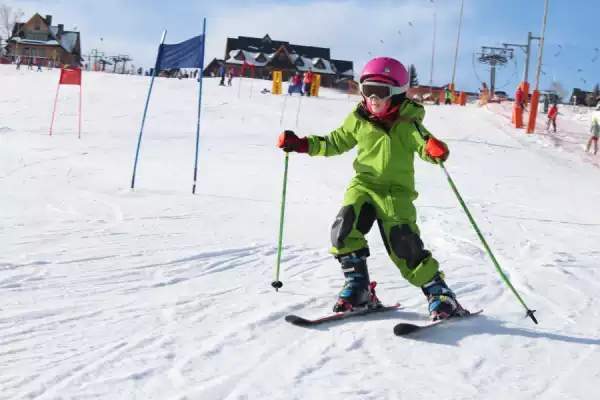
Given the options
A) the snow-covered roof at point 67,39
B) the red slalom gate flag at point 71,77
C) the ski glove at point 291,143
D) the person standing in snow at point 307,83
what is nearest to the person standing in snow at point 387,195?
the ski glove at point 291,143

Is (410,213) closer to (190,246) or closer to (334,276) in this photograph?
(334,276)

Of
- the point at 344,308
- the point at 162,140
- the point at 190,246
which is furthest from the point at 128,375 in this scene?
the point at 162,140

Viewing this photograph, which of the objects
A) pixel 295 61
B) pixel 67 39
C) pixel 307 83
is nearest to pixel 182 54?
pixel 307 83

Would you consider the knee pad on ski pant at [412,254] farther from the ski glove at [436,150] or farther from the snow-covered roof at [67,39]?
the snow-covered roof at [67,39]

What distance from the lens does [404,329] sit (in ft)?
10.2

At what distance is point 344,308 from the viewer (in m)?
3.46

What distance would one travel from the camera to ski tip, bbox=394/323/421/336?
10.2 ft

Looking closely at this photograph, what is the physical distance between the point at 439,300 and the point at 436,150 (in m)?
0.85

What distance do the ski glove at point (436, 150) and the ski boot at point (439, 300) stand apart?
26.8 inches

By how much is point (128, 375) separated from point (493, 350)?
178cm

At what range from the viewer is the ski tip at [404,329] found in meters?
3.11

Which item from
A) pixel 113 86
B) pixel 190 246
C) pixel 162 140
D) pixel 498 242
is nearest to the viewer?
pixel 190 246

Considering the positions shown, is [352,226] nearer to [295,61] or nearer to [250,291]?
[250,291]

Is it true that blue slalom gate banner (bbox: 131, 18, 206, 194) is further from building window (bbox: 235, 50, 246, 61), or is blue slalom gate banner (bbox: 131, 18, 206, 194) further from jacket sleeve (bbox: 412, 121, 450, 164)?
building window (bbox: 235, 50, 246, 61)
